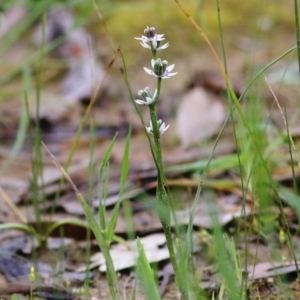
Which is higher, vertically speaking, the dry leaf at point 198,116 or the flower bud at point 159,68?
the dry leaf at point 198,116

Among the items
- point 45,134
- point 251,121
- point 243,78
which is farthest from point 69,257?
point 243,78

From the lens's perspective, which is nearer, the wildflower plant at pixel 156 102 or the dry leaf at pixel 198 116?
the wildflower plant at pixel 156 102

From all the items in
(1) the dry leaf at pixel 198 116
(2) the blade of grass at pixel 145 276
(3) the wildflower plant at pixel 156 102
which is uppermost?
(1) the dry leaf at pixel 198 116

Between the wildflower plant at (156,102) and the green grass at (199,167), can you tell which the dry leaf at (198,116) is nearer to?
the green grass at (199,167)

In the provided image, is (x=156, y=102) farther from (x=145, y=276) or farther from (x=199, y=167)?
(x=199, y=167)

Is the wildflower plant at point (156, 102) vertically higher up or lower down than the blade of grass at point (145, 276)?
higher up

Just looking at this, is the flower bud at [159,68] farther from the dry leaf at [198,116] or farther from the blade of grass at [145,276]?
the dry leaf at [198,116]

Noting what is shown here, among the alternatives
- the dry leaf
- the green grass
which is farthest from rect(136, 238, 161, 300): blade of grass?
the dry leaf

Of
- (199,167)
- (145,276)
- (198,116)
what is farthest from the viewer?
(198,116)

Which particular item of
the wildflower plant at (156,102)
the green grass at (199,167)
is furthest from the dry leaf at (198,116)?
the wildflower plant at (156,102)

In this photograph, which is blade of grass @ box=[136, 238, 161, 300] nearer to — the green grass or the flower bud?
the green grass

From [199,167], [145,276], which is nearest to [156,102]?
[145,276]
